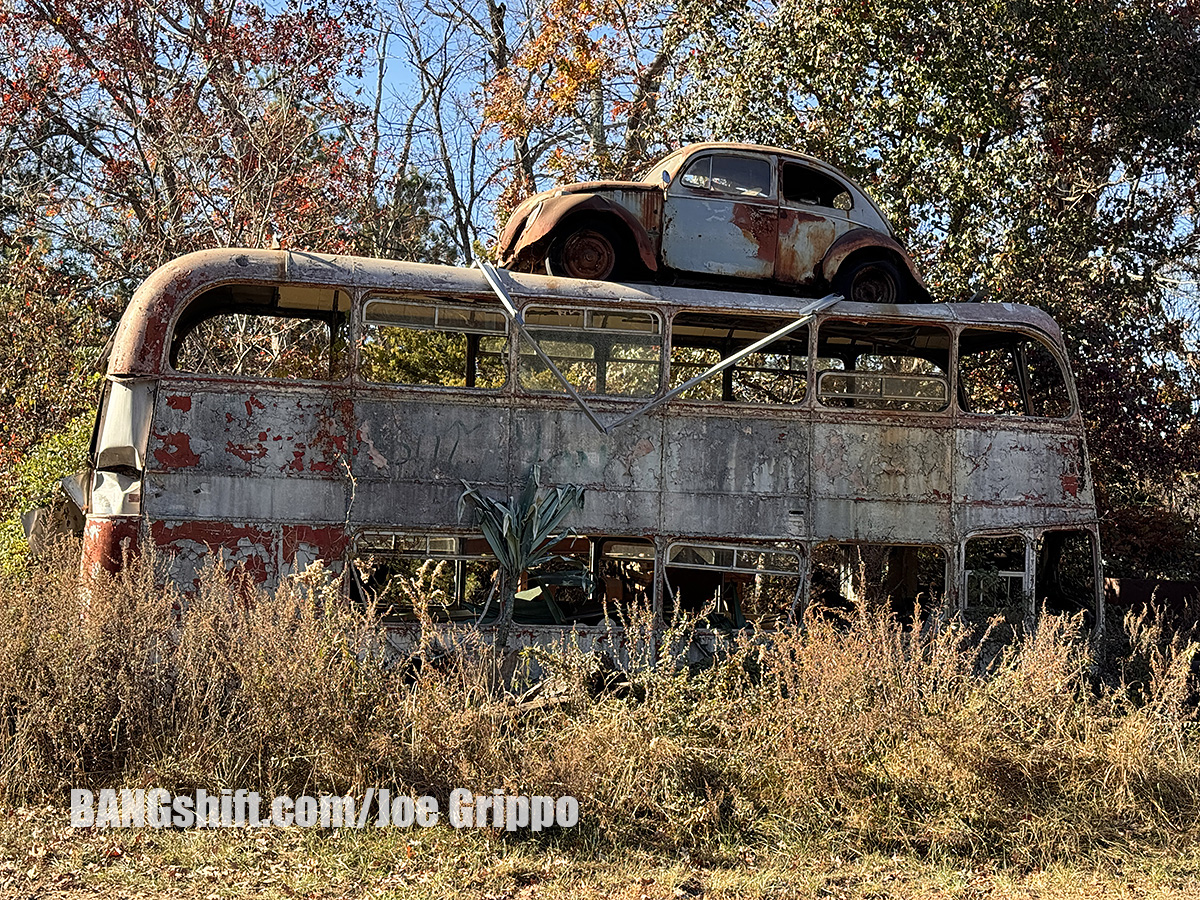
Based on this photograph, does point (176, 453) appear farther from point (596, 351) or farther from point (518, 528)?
point (596, 351)

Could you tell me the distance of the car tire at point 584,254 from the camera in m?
9.49

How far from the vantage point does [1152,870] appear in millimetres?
6312

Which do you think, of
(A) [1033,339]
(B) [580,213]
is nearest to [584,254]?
(B) [580,213]

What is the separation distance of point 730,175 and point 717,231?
22.0 inches

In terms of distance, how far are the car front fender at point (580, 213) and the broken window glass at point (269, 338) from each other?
69.4 inches

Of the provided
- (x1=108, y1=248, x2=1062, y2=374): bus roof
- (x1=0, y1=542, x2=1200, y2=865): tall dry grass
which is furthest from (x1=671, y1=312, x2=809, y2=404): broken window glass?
(x1=0, y1=542, x2=1200, y2=865): tall dry grass

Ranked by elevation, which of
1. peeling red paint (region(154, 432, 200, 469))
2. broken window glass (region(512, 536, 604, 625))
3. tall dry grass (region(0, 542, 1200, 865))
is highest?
peeling red paint (region(154, 432, 200, 469))

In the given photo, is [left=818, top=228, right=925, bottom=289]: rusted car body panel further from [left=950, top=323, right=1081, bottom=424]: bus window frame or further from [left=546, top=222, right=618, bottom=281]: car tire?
[left=546, top=222, right=618, bottom=281]: car tire

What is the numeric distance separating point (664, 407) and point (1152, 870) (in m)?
Answer: 4.60

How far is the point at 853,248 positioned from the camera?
9914 mm

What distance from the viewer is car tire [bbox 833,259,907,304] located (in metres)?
10.0

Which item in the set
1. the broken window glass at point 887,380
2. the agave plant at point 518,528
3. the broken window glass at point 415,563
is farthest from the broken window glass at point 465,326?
the broken window glass at point 887,380

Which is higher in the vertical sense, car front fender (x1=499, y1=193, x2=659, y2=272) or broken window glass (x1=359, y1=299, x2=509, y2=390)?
car front fender (x1=499, y1=193, x2=659, y2=272)

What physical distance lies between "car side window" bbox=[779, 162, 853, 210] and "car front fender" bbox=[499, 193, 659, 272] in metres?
1.48
